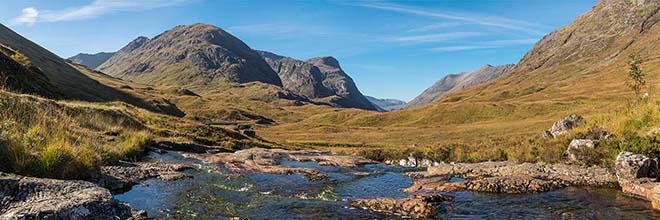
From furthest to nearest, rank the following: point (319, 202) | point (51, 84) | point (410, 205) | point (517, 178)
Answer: point (51, 84) → point (517, 178) → point (319, 202) → point (410, 205)

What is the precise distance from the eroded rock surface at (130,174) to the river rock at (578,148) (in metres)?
27.7

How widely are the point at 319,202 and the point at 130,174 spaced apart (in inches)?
438

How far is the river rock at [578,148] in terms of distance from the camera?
93.8 feet

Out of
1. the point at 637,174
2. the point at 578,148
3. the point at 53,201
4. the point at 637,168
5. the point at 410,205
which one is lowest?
the point at 410,205

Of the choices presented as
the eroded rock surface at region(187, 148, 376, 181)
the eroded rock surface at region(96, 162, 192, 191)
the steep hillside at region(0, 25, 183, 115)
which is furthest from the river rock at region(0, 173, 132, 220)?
the steep hillside at region(0, 25, 183, 115)

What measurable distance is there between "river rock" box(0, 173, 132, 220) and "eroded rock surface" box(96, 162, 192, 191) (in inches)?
296

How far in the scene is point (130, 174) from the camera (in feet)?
75.5

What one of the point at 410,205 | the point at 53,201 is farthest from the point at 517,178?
the point at 53,201

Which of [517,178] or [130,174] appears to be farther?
[517,178]

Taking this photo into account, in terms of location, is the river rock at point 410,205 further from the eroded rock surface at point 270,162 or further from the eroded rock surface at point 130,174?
the eroded rock surface at point 130,174

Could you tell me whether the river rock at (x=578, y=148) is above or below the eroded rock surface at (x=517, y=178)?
above

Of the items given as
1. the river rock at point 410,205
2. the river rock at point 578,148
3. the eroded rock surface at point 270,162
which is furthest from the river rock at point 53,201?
the river rock at point 578,148

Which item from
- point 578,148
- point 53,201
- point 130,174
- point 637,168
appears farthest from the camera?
point 578,148

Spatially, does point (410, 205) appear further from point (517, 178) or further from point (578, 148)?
point (578, 148)
